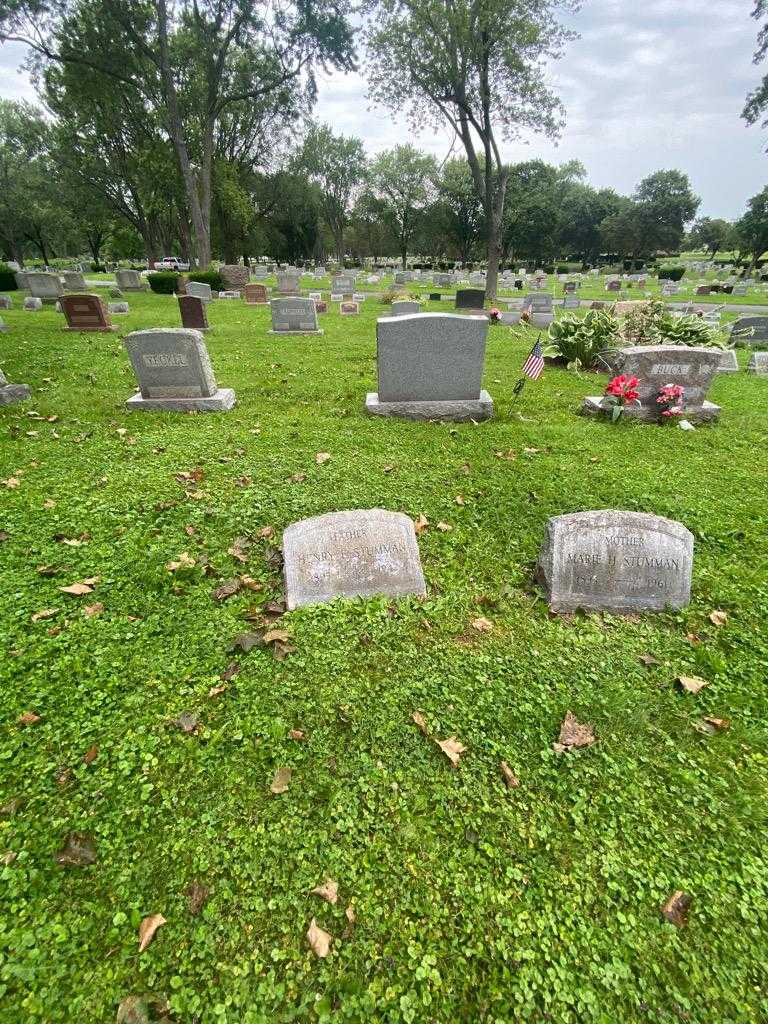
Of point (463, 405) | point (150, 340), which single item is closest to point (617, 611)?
point (463, 405)

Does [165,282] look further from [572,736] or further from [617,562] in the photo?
[572,736]

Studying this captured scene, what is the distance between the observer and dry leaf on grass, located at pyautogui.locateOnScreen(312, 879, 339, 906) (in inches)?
75.2

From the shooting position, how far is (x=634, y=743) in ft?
8.41

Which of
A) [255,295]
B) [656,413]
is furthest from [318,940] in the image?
[255,295]

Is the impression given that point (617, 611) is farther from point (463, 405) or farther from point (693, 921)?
point (463, 405)

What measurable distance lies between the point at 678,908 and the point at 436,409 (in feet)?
18.8

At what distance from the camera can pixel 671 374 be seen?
672 cm

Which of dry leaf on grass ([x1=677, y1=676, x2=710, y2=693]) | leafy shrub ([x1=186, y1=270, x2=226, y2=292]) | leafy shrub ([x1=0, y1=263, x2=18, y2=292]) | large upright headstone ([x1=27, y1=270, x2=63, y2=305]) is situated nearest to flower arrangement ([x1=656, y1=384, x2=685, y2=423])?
dry leaf on grass ([x1=677, y1=676, x2=710, y2=693])

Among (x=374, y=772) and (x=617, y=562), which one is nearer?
(x=374, y=772)

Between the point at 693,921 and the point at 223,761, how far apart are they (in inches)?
85.6

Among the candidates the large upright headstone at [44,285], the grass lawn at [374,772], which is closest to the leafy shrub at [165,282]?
the large upright headstone at [44,285]

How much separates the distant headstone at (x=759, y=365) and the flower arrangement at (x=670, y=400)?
17.0 feet

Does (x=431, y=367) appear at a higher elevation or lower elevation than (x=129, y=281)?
lower

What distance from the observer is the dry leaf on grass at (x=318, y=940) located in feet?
5.81
